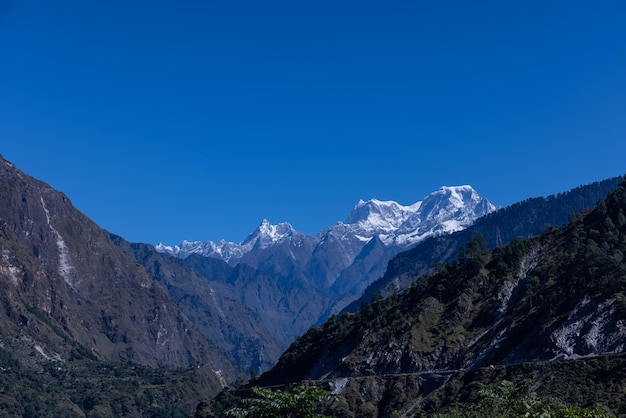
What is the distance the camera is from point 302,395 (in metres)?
38.2

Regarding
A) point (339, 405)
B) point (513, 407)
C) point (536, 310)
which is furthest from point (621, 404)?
point (513, 407)

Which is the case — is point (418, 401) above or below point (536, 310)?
below

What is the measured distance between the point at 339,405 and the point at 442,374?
31.1 meters

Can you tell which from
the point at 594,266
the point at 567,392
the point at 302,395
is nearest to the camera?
the point at 302,395

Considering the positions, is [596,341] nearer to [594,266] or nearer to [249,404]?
[594,266]

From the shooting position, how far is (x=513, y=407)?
50.5m

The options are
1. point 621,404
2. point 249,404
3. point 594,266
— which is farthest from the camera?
point 594,266

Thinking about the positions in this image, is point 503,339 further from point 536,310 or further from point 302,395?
point 302,395

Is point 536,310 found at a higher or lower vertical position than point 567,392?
higher

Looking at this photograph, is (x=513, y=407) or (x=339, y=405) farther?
(x=339, y=405)

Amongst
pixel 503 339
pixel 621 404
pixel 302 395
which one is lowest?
pixel 621 404

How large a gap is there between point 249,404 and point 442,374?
162 m

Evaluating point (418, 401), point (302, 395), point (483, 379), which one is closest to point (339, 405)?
point (418, 401)

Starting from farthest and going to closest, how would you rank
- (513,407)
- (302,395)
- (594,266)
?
(594,266) < (513,407) < (302,395)
